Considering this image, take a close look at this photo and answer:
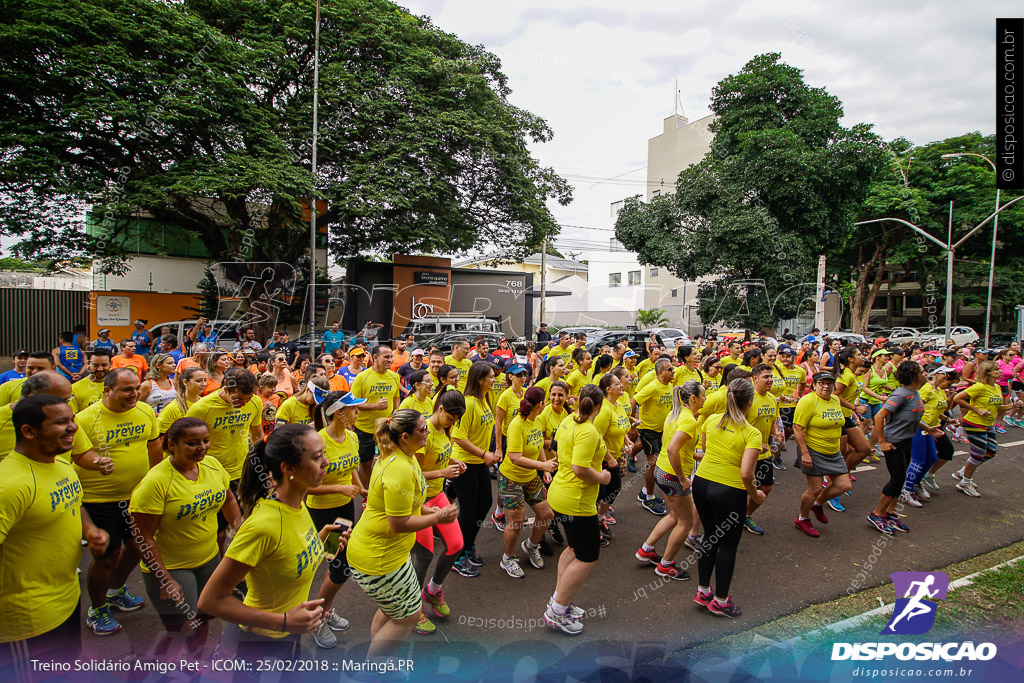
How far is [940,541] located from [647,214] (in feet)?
67.4

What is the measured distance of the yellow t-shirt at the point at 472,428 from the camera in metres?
4.52

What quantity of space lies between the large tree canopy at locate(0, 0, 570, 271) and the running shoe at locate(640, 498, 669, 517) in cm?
1350

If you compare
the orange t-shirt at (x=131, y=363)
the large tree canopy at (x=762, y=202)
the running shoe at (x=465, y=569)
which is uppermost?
the large tree canopy at (x=762, y=202)

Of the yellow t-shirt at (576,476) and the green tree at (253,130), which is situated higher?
the green tree at (253,130)

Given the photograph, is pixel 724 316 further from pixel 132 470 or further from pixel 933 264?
pixel 132 470

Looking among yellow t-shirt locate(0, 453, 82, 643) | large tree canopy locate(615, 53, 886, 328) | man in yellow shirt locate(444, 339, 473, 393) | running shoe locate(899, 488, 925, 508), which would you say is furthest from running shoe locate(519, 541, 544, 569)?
large tree canopy locate(615, 53, 886, 328)

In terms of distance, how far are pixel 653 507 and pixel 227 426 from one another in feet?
15.0


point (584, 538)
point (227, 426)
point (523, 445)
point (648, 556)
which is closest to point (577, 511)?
point (584, 538)

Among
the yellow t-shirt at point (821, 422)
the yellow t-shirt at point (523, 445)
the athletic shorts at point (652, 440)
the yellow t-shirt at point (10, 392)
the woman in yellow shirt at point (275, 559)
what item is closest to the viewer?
the woman in yellow shirt at point (275, 559)

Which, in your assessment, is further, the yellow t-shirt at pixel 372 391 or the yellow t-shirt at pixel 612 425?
the yellow t-shirt at pixel 372 391

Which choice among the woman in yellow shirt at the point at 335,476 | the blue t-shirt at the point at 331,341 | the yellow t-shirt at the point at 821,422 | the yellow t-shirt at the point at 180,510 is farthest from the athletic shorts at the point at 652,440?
the blue t-shirt at the point at 331,341

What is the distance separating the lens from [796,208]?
22031 millimetres

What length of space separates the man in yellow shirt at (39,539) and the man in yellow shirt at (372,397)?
120 inches

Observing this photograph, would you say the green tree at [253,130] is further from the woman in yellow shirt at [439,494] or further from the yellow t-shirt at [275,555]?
the yellow t-shirt at [275,555]
